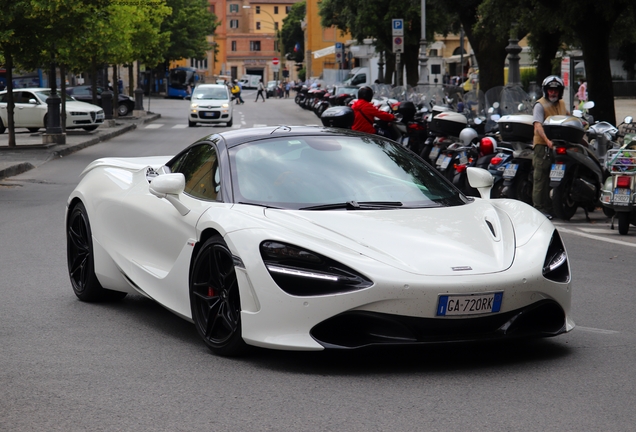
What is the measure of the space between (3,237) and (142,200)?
207 inches

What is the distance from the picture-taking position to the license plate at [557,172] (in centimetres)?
1298

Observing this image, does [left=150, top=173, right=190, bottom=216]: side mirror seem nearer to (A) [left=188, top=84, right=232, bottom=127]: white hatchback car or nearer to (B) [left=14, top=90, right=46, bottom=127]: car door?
(B) [left=14, top=90, right=46, bottom=127]: car door

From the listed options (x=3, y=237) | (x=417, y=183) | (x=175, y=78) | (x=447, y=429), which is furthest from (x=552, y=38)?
(x=175, y=78)

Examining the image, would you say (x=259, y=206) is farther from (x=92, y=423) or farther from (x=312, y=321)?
(x=92, y=423)

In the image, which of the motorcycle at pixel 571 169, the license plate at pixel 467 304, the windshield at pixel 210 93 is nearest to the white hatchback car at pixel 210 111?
the windshield at pixel 210 93

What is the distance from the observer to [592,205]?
1397 centimetres

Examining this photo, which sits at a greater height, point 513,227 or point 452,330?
point 513,227

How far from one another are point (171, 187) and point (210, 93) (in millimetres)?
37367

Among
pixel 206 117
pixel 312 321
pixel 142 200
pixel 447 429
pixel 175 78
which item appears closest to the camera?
pixel 447 429

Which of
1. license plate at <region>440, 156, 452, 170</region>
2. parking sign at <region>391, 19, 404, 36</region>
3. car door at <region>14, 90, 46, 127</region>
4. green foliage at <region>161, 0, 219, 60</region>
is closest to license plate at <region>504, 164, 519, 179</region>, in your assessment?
license plate at <region>440, 156, 452, 170</region>

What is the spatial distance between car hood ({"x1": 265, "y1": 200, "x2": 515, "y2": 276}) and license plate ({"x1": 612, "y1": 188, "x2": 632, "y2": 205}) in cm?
600

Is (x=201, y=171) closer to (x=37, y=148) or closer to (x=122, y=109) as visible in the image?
(x=37, y=148)

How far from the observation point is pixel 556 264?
582 cm

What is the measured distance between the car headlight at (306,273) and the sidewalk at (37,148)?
15593mm
